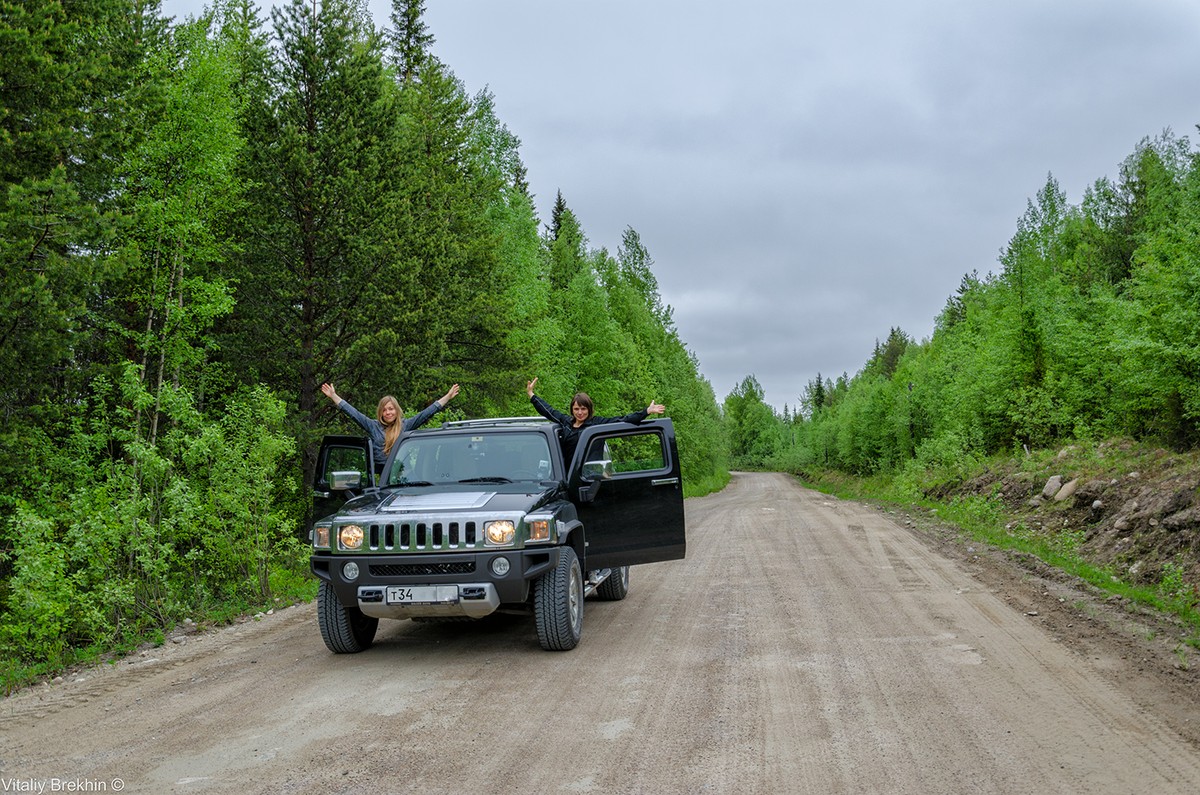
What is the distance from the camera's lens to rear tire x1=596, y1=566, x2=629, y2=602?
29.1 feet

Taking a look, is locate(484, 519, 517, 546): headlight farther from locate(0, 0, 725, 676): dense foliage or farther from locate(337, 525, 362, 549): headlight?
locate(0, 0, 725, 676): dense foliage

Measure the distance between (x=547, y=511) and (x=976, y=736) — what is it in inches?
138

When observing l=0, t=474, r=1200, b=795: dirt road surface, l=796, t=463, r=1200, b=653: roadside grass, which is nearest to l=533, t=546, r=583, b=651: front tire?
l=0, t=474, r=1200, b=795: dirt road surface

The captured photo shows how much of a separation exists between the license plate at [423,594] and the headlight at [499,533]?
46 cm

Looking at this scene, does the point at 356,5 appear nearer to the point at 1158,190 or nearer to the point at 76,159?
the point at 76,159

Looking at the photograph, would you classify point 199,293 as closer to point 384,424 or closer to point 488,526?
point 384,424

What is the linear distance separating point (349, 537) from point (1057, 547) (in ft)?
40.6

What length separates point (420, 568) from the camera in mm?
6246

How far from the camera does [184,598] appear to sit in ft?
31.0

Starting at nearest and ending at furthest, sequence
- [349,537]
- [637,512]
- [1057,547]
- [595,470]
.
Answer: [349,537] < [595,470] < [637,512] < [1057,547]

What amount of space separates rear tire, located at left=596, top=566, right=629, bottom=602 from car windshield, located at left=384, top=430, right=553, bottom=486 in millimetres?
1907

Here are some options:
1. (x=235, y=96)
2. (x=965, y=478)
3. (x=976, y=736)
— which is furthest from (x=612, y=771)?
(x=965, y=478)

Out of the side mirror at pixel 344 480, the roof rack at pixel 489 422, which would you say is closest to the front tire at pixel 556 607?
the roof rack at pixel 489 422

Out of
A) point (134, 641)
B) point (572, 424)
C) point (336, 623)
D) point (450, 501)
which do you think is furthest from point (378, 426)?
point (134, 641)
